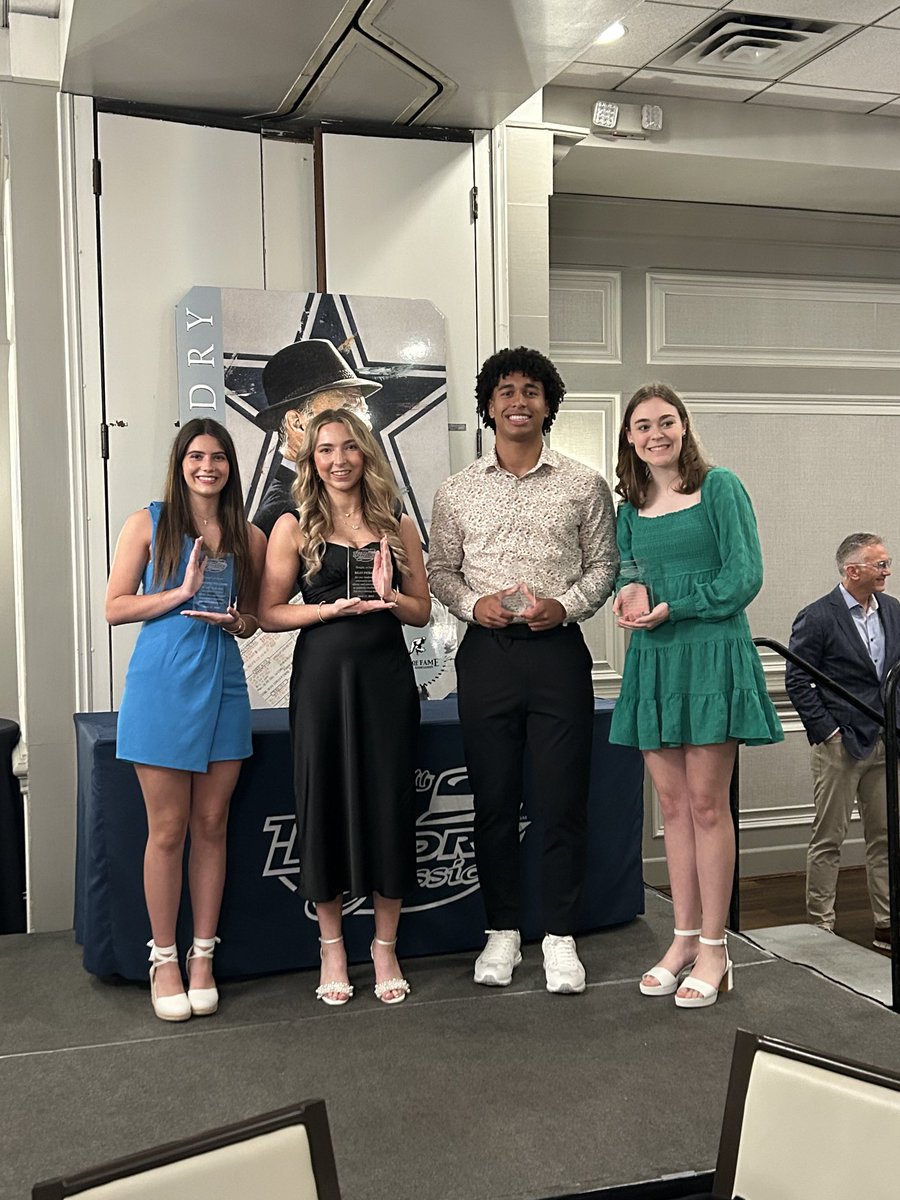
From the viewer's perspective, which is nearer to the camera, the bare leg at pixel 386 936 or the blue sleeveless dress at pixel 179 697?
the blue sleeveless dress at pixel 179 697

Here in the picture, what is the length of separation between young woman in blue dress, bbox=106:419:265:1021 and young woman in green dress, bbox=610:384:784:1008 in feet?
3.17

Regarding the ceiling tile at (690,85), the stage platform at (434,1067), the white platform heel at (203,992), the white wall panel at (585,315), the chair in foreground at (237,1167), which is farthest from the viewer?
the white wall panel at (585,315)

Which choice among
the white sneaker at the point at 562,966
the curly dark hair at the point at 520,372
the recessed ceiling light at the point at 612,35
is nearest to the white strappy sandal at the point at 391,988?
the white sneaker at the point at 562,966

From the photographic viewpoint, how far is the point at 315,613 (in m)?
2.90

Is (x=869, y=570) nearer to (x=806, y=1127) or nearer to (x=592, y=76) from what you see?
(x=592, y=76)

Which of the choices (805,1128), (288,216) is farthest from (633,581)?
(288,216)

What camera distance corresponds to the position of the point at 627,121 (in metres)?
4.81

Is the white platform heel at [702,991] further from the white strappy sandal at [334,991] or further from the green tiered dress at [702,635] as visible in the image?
the white strappy sandal at [334,991]

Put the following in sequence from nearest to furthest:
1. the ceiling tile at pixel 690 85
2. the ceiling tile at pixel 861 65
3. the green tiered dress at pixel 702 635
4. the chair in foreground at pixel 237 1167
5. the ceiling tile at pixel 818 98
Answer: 1. the chair in foreground at pixel 237 1167
2. the green tiered dress at pixel 702 635
3. the ceiling tile at pixel 861 65
4. the ceiling tile at pixel 690 85
5. the ceiling tile at pixel 818 98

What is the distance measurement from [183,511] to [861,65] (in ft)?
11.0

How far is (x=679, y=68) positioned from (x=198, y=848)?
346 cm

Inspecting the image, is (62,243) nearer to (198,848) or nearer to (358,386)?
(358,386)

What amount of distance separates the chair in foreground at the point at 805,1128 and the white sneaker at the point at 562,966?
1.65 m

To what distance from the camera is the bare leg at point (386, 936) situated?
3.03 meters
